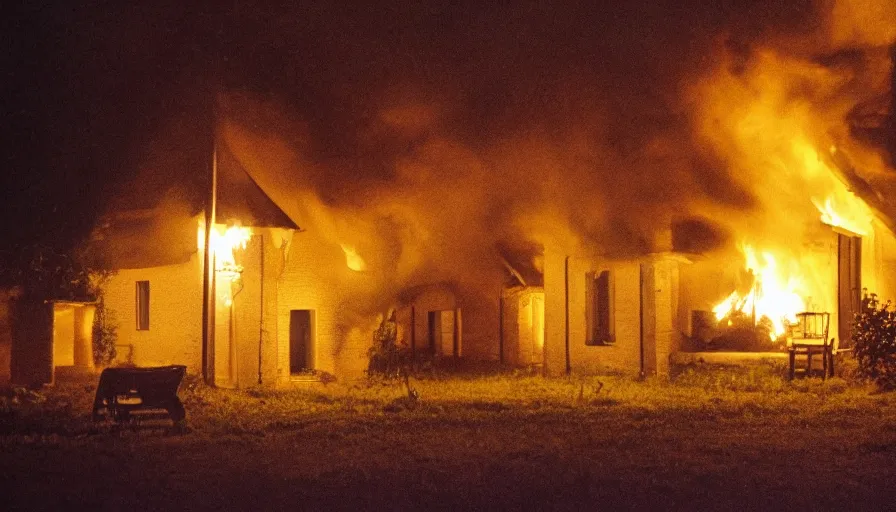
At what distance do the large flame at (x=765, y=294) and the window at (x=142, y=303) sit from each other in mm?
14425

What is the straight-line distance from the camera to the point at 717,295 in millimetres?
24422

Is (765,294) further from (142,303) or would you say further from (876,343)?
(142,303)

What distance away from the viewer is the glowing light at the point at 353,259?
81.1 ft

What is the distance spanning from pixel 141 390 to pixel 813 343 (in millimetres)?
13601

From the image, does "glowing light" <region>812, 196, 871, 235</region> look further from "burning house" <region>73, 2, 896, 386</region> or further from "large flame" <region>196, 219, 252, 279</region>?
"large flame" <region>196, 219, 252, 279</region>

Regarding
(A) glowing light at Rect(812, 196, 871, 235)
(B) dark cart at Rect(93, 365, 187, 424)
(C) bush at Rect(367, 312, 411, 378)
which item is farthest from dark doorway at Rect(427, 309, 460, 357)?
(B) dark cart at Rect(93, 365, 187, 424)

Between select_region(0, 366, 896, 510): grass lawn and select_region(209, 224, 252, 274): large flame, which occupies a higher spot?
select_region(209, 224, 252, 274): large flame

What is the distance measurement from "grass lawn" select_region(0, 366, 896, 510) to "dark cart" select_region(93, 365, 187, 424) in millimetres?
361

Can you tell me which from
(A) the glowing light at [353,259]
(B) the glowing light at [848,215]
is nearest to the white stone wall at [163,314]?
(A) the glowing light at [353,259]

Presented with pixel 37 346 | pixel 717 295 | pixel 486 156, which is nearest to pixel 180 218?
pixel 37 346

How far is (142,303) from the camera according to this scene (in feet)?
76.9

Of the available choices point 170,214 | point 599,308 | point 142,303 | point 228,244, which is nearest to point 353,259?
point 228,244

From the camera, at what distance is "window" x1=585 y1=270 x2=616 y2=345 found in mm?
23688

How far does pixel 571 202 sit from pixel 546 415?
9769mm
